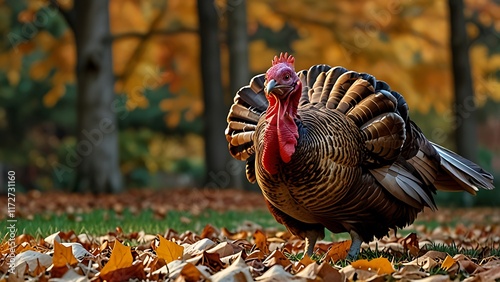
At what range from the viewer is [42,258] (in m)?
3.60

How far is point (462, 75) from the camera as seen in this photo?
14391mm

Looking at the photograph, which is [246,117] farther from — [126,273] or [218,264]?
[126,273]

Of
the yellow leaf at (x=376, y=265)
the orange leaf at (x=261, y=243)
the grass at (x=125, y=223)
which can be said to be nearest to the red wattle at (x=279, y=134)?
the orange leaf at (x=261, y=243)

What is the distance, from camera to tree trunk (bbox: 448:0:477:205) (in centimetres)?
1432

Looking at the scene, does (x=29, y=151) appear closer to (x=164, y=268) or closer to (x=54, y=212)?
(x=54, y=212)

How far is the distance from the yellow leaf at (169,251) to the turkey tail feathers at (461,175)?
6.36 feet

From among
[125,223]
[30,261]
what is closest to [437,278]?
[30,261]

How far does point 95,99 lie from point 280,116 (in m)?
8.91

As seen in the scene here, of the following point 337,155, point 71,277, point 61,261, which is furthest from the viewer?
point 337,155

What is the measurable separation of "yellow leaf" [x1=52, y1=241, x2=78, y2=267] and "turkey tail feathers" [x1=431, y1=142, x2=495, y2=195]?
247 cm

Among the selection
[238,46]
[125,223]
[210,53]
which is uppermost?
[238,46]

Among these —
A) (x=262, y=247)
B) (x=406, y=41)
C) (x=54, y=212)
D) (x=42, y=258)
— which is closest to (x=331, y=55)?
(x=406, y=41)

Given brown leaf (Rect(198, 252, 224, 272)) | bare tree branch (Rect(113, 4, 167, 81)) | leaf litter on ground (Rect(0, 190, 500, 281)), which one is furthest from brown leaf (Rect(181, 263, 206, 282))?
bare tree branch (Rect(113, 4, 167, 81))

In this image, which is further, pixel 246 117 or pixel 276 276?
pixel 246 117
